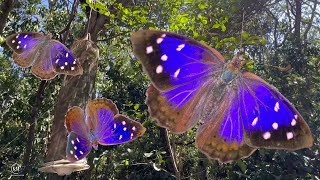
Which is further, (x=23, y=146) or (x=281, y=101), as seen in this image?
(x=23, y=146)

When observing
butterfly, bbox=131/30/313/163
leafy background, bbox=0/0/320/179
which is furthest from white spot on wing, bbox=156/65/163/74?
leafy background, bbox=0/0/320/179

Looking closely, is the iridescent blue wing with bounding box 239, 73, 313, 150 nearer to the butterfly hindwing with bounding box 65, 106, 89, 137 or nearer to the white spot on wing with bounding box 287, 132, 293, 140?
the white spot on wing with bounding box 287, 132, 293, 140

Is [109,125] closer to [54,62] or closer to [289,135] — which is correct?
[54,62]

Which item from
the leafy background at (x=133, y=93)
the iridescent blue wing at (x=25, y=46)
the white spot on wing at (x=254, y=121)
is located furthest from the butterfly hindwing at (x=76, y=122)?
the leafy background at (x=133, y=93)

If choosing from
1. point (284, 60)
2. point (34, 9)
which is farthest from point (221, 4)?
point (284, 60)

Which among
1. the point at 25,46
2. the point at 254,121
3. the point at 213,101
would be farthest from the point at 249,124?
the point at 25,46

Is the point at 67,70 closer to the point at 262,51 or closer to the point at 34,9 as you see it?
the point at 34,9
